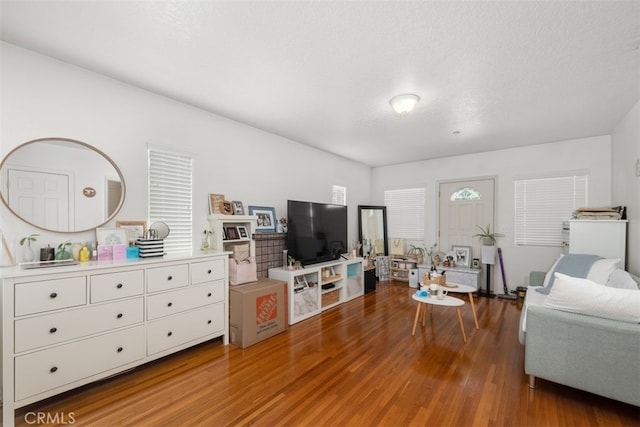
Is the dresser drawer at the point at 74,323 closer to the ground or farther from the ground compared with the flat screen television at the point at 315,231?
closer to the ground

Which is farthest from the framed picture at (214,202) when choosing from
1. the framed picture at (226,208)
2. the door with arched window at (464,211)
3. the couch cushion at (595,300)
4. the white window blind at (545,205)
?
the white window blind at (545,205)

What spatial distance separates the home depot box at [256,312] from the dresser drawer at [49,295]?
51.3 inches

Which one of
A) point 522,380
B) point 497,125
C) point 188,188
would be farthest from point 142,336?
point 497,125

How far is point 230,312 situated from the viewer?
117 inches

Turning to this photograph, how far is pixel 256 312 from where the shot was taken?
9.78ft

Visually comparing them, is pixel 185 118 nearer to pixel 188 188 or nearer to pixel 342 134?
pixel 188 188

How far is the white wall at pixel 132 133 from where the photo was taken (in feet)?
6.76

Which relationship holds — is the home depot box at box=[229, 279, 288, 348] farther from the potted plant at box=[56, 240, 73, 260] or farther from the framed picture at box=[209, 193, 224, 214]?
the potted plant at box=[56, 240, 73, 260]

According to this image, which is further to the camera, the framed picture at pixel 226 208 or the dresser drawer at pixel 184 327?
the framed picture at pixel 226 208

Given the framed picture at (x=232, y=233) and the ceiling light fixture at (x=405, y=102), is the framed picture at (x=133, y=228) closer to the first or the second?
the framed picture at (x=232, y=233)

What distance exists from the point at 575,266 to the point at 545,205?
6.02 feet

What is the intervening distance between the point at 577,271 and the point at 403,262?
3.06 metres

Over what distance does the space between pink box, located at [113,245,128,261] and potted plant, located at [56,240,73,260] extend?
0.29 m

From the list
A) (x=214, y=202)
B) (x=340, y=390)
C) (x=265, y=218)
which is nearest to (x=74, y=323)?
(x=214, y=202)
